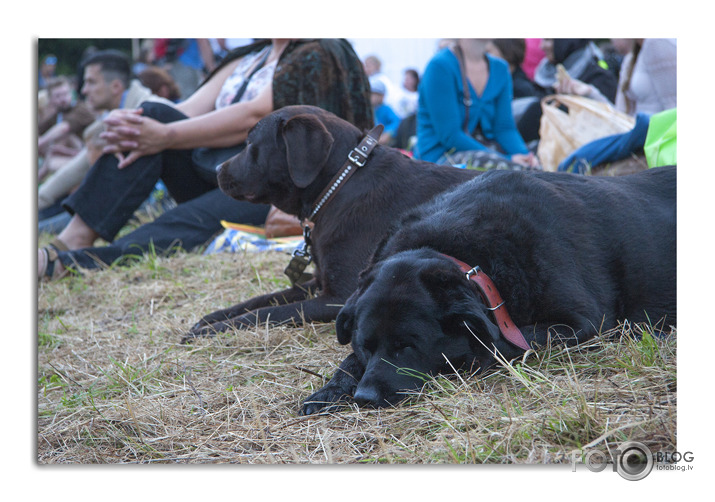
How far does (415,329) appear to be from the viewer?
2.18 meters

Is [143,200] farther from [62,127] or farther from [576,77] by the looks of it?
[62,127]

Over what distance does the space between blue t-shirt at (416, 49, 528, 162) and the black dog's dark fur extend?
94.7 inches

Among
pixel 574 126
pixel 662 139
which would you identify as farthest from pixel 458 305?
pixel 574 126

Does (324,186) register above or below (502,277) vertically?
above

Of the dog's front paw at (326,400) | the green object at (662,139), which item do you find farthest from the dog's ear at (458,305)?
the green object at (662,139)

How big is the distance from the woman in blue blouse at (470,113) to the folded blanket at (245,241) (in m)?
1.61

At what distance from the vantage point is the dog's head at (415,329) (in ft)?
7.17

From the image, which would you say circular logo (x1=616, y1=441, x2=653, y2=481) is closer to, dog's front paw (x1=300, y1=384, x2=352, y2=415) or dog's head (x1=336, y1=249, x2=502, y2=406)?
dog's head (x1=336, y1=249, x2=502, y2=406)

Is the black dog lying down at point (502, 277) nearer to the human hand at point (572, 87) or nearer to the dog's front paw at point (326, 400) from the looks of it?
the dog's front paw at point (326, 400)

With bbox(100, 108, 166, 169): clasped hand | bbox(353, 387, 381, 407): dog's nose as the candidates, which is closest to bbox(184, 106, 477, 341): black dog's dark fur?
bbox(353, 387, 381, 407): dog's nose

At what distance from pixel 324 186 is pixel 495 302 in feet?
4.56

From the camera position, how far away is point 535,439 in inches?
77.8

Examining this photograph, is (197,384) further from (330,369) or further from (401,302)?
(401,302)

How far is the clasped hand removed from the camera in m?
4.76
